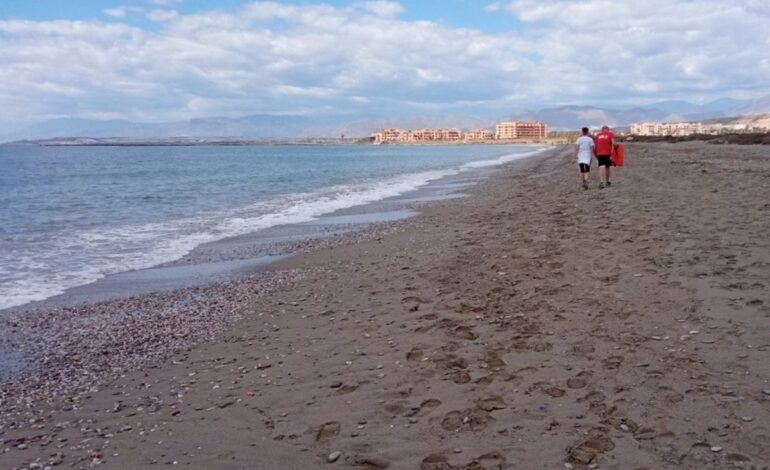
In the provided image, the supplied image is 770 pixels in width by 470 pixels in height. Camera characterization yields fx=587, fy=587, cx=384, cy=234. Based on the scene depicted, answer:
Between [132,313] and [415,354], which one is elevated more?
[415,354]

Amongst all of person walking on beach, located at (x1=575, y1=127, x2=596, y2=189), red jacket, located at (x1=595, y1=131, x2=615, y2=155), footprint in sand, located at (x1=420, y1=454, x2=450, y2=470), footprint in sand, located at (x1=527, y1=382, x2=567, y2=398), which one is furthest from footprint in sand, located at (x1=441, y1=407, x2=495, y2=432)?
red jacket, located at (x1=595, y1=131, x2=615, y2=155)

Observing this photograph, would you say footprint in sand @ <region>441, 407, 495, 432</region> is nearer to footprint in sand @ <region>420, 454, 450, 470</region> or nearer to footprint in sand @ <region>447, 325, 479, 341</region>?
footprint in sand @ <region>420, 454, 450, 470</region>

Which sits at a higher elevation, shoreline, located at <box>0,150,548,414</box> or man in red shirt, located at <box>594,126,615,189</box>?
man in red shirt, located at <box>594,126,615,189</box>

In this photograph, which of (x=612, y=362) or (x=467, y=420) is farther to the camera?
(x=612, y=362)

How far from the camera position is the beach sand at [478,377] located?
11.7ft

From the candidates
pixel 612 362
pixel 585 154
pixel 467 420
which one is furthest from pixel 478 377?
pixel 585 154

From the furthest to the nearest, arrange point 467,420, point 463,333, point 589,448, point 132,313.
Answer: point 132,313 < point 463,333 < point 467,420 < point 589,448

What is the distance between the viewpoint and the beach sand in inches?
141

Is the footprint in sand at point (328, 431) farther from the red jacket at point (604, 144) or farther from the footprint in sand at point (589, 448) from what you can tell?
the red jacket at point (604, 144)

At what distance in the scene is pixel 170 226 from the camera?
18.3m

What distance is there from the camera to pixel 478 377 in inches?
180

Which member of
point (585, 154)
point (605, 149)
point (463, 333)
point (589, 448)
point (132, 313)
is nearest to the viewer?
point (589, 448)

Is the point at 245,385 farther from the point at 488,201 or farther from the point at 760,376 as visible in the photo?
the point at 488,201

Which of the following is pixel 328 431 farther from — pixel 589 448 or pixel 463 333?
pixel 463 333
